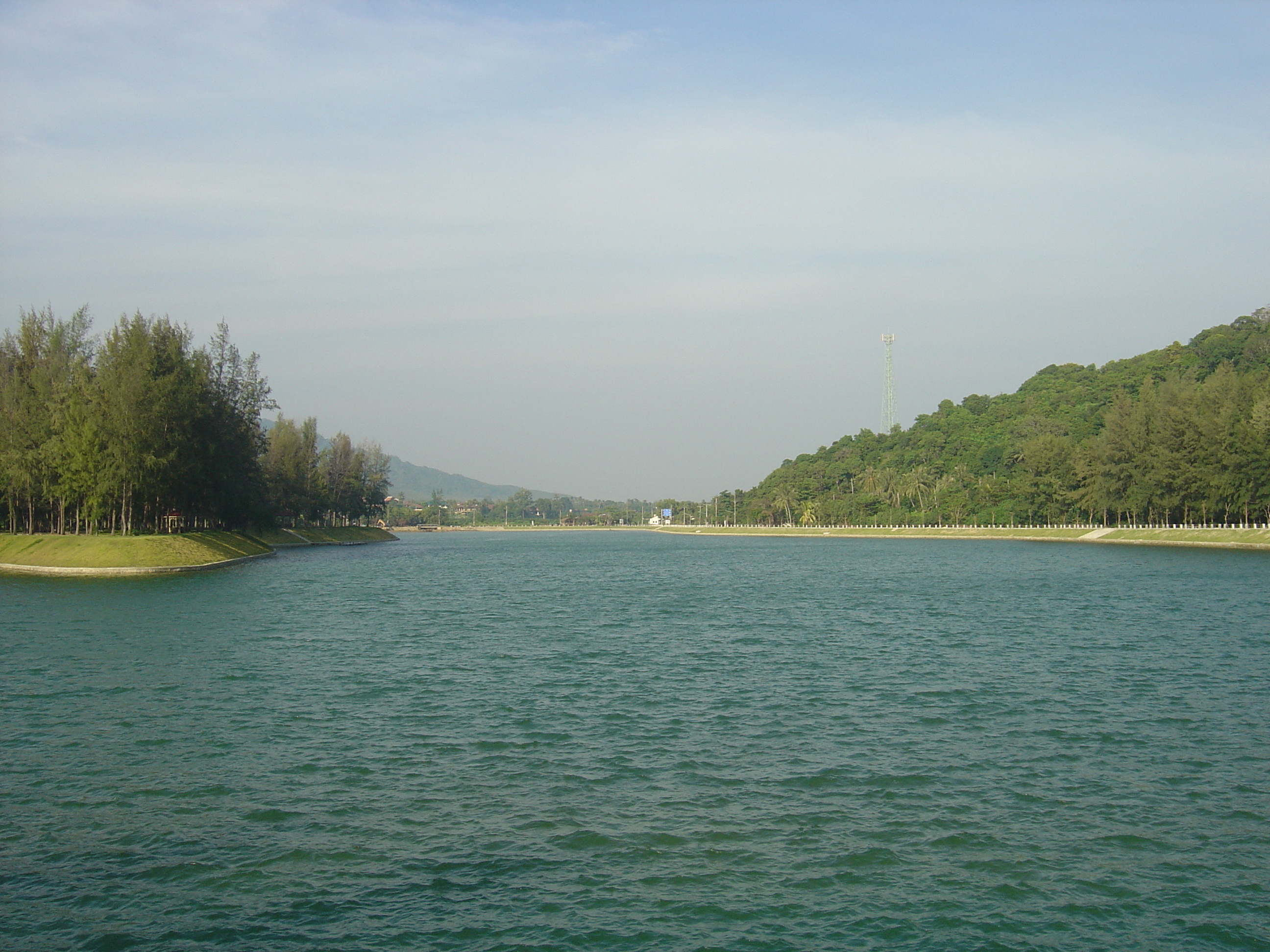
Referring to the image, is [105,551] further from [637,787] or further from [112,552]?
[637,787]

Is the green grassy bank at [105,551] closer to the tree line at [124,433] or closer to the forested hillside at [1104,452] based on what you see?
the tree line at [124,433]

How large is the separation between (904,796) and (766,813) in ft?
7.81

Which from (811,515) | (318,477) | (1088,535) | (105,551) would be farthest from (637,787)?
(811,515)

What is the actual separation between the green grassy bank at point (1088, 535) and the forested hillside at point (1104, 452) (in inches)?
121

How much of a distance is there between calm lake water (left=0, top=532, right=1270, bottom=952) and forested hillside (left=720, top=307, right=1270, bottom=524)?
64883 millimetres

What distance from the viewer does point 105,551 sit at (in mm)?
59688

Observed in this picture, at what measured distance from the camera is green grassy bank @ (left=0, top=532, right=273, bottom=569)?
59.1 m

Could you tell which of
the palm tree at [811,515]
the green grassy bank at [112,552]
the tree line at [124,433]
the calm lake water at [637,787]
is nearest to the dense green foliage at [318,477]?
the tree line at [124,433]

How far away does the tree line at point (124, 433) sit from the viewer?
6178 cm

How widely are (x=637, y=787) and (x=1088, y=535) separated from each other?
103396mm

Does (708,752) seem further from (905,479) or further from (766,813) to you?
(905,479)

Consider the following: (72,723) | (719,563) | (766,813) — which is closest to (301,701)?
(72,723)

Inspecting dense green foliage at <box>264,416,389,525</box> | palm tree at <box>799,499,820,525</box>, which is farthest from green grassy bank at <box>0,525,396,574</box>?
palm tree at <box>799,499,820,525</box>

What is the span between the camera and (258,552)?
82.6m
